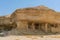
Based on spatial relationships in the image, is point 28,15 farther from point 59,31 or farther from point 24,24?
point 59,31

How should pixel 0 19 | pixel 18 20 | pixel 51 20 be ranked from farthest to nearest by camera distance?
pixel 0 19 < pixel 51 20 < pixel 18 20

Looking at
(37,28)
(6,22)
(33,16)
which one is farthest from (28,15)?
(6,22)

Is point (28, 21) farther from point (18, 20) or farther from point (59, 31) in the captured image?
point (59, 31)

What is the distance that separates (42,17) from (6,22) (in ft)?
25.2

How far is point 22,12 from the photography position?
98.4ft

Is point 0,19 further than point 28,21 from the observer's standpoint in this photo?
Yes

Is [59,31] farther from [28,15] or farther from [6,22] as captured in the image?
[6,22]

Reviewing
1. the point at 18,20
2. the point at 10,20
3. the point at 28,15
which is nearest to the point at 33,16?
the point at 28,15

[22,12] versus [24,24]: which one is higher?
[22,12]

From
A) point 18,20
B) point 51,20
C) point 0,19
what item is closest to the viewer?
point 18,20

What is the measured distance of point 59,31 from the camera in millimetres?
32594

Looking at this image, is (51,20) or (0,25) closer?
(51,20)

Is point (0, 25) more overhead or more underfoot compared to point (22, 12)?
more underfoot

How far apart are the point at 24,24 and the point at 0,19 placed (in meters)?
6.61
